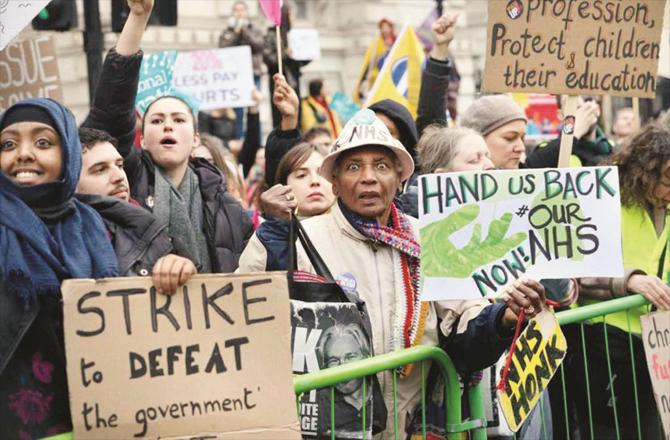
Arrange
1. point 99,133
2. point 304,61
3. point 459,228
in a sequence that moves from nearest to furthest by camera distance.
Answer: point 459,228, point 99,133, point 304,61

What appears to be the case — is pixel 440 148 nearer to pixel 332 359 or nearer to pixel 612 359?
pixel 612 359

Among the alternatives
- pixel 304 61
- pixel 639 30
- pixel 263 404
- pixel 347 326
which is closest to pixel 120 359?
pixel 263 404

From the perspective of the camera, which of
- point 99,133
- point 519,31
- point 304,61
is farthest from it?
point 304,61

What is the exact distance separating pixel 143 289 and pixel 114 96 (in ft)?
4.82

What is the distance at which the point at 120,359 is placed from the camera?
3480mm

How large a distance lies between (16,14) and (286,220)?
143cm

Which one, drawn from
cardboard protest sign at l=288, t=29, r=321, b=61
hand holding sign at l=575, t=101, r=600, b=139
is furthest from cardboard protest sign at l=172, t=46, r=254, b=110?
hand holding sign at l=575, t=101, r=600, b=139

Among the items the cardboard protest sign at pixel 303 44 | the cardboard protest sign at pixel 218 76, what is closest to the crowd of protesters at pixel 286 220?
the cardboard protest sign at pixel 218 76

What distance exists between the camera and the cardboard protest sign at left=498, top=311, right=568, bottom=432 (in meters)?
4.21

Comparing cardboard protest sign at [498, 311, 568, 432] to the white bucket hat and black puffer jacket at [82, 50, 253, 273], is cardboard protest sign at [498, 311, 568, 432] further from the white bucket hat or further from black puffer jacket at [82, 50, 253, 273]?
black puffer jacket at [82, 50, 253, 273]

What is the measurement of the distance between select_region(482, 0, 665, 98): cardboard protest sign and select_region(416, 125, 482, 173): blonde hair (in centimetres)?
23

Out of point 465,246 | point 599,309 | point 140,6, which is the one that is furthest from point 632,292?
point 140,6

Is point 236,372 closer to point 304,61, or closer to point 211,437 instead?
point 211,437

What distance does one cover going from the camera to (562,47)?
5.52 meters
